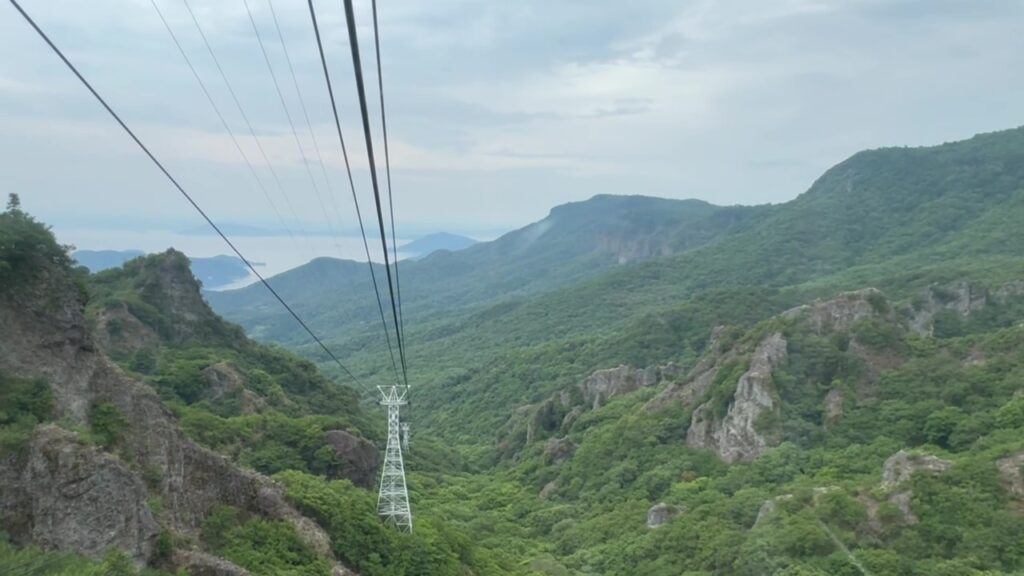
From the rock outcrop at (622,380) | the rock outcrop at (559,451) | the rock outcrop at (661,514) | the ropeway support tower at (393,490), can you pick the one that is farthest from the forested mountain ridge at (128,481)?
the rock outcrop at (622,380)

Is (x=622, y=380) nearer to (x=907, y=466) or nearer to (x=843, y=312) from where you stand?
(x=843, y=312)

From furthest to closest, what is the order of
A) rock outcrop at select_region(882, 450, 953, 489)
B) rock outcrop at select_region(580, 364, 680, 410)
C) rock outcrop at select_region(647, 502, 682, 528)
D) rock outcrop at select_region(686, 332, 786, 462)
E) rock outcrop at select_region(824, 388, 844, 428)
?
rock outcrop at select_region(580, 364, 680, 410) < rock outcrop at select_region(686, 332, 786, 462) < rock outcrop at select_region(824, 388, 844, 428) < rock outcrop at select_region(647, 502, 682, 528) < rock outcrop at select_region(882, 450, 953, 489)

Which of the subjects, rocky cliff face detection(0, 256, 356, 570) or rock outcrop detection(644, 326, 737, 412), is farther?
rock outcrop detection(644, 326, 737, 412)

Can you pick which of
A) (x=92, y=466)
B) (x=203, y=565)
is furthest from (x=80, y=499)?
(x=203, y=565)

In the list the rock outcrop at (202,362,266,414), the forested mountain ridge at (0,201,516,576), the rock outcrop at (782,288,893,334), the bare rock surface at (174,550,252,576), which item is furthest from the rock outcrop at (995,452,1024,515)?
the rock outcrop at (202,362,266,414)

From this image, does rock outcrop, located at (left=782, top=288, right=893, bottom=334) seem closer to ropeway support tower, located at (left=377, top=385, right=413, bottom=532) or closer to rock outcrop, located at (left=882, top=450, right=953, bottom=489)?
rock outcrop, located at (left=882, top=450, right=953, bottom=489)

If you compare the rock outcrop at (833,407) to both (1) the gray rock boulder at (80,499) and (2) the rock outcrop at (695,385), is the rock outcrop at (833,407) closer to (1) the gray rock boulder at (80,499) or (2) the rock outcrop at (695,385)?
(2) the rock outcrop at (695,385)
